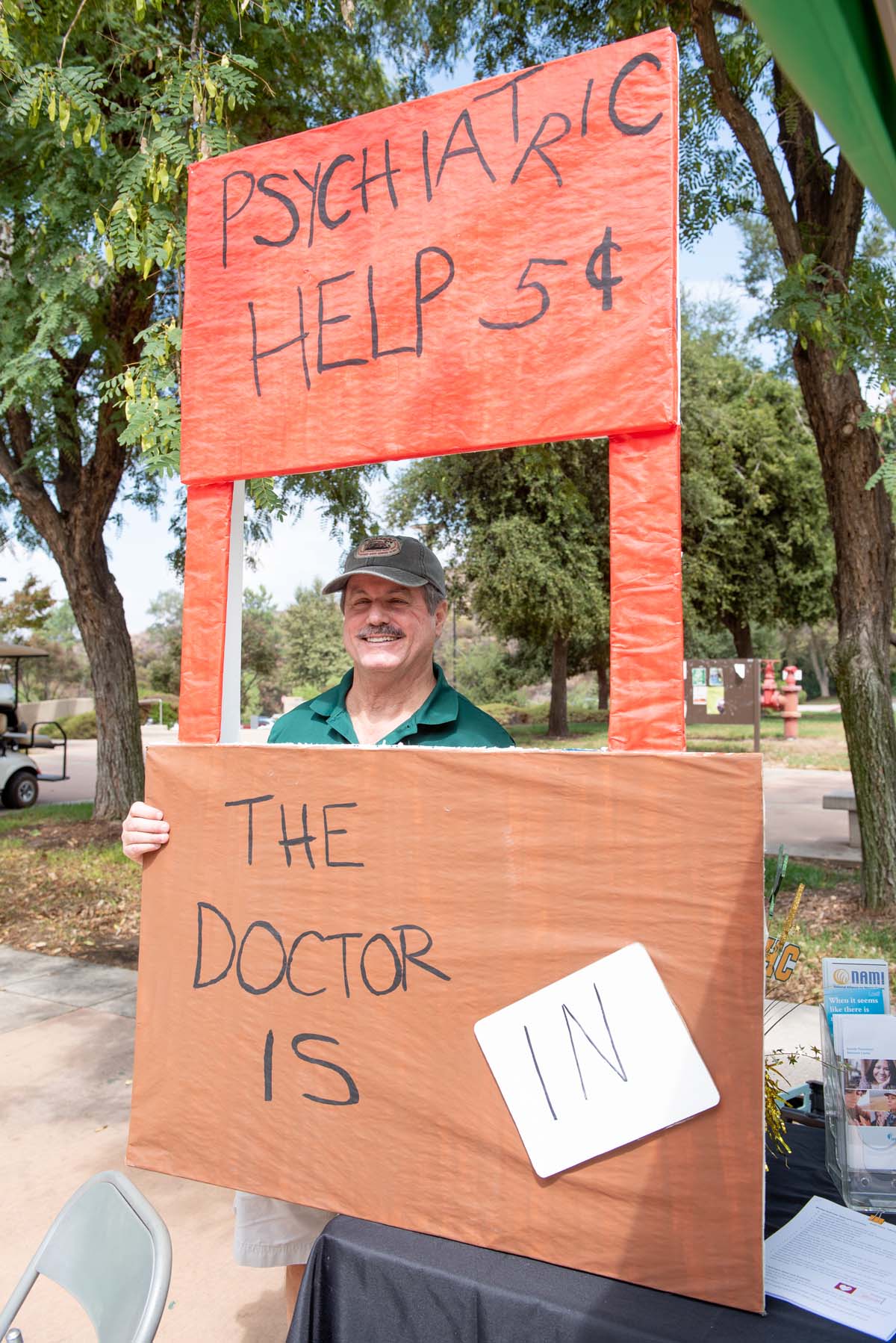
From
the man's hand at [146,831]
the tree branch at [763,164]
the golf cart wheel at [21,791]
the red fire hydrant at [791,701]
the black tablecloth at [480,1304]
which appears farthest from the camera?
the red fire hydrant at [791,701]

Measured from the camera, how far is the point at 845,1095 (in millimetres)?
1464

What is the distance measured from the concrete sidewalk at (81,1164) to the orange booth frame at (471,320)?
6.30 ft

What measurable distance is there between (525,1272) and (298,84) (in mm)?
6746

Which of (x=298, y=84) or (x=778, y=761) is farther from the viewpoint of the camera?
(x=778, y=761)

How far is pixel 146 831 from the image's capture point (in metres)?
1.55

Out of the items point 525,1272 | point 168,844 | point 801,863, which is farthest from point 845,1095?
point 801,863

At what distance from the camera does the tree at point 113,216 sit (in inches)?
159

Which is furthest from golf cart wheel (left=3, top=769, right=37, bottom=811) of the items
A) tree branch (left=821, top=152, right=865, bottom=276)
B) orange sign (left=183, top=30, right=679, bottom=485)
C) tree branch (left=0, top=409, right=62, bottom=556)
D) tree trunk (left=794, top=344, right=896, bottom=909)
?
orange sign (left=183, top=30, right=679, bottom=485)

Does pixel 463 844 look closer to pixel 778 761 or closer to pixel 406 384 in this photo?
pixel 406 384

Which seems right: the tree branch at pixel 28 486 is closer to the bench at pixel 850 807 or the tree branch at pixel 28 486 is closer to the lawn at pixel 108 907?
the lawn at pixel 108 907

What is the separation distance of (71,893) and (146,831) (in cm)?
634

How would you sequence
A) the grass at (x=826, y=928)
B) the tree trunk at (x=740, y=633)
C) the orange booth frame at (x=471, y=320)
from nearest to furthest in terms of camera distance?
the orange booth frame at (x=471, y=320)
the grass at (x=826, y=928)
the tree trunk at (x=740, y=633)

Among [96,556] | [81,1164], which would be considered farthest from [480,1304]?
[96,556]

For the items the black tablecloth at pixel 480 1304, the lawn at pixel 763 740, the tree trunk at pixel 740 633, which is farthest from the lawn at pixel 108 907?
the tree trunk at pixel 740 633
